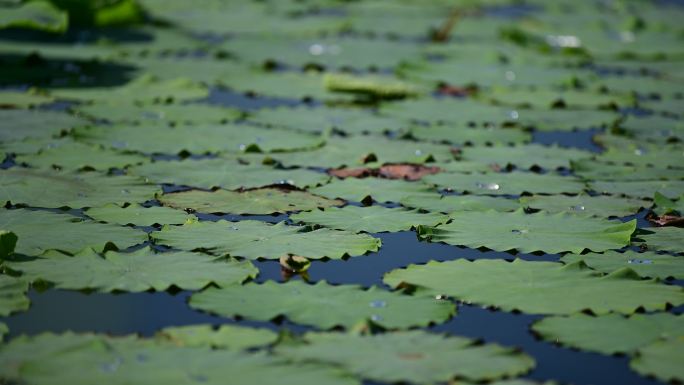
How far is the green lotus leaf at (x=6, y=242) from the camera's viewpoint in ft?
6.06

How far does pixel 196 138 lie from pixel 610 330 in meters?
1.50

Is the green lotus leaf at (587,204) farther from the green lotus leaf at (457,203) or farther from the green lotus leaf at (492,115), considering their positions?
the green lotus leaf at (492,115)

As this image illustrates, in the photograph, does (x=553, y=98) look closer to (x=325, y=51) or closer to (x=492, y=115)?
(x=492, y=115)

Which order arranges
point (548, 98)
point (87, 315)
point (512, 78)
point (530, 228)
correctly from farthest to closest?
point (512, 78)
point (548, 98)
point (530, 228)
point (87, 315)

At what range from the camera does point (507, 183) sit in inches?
99.3

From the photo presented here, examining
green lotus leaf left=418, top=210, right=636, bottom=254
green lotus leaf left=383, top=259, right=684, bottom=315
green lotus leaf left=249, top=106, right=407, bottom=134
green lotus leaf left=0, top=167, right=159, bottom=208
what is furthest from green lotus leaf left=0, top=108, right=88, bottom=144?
green lotus leaf left=383, top=259, right=684, bottom=315

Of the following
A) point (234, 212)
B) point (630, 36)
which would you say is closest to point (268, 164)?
point (234, 212)

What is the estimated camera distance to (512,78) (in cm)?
376

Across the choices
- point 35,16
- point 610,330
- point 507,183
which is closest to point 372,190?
point 507,183

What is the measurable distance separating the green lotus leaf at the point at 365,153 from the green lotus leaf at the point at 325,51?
1.08 metres

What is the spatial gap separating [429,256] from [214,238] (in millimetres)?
429

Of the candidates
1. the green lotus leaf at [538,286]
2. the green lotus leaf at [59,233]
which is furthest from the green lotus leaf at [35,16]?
the green lotus leaf at [538,286]

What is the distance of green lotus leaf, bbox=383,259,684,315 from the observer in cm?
174

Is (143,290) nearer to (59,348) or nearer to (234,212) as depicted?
(59,348)
